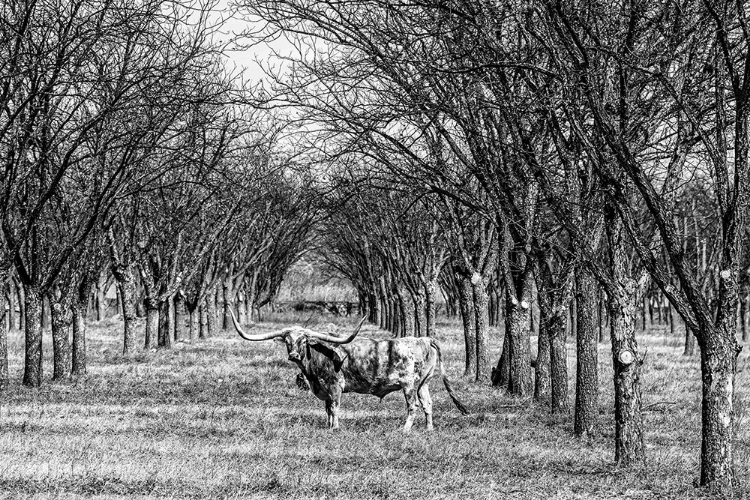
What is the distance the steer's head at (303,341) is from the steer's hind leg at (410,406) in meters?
1.18

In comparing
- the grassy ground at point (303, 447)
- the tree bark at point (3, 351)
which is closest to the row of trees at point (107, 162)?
the tree bark at point (3, 351)

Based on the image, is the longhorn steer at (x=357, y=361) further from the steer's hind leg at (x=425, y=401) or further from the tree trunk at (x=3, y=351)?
the tree trunk at (x=3, y=351)

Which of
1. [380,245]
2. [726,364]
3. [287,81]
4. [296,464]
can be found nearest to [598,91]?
[726,364]

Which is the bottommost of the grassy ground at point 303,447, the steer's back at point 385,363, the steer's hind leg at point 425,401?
the grassy ground at point 303,447

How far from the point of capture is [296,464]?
984cm

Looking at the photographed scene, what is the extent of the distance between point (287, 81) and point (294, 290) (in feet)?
314

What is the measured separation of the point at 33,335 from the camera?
18031 millimetres

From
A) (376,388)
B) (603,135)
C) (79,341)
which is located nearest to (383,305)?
(79,341)

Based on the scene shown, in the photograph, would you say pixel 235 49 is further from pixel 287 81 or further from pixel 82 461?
pixel 82 461

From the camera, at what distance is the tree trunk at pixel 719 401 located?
8438 mm

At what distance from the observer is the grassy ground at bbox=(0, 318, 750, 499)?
8570 mm

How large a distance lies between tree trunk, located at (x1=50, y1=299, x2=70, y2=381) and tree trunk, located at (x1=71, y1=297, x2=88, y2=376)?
1458 mm

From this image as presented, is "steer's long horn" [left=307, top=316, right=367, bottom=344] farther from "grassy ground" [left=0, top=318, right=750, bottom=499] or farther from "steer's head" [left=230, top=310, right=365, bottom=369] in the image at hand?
"grassy ground" [left=0, top=318, right=750, bottom=499]

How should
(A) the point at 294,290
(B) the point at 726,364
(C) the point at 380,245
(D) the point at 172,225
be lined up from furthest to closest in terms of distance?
(A) the point at 294,290 < (C) the point at 380,245 < (D) the point at 172,225 < (B) the point at 726,364
